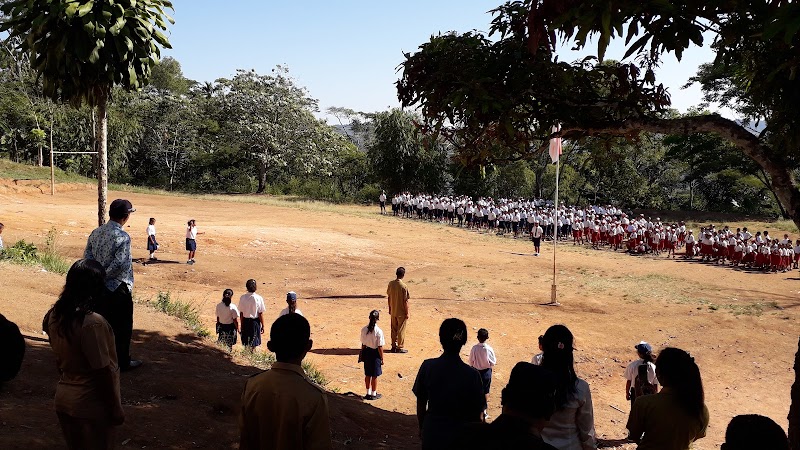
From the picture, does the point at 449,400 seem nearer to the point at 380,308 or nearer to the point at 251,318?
the point at 251,318

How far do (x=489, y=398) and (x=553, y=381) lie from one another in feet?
26.2

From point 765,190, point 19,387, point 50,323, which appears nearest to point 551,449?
point 50,323

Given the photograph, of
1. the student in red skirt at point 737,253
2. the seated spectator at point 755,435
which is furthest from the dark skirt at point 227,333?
the student in red skirt at point 737,253

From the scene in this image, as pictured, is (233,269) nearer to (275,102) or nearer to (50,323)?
(50,323)

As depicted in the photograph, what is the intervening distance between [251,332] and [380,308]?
5661 mm

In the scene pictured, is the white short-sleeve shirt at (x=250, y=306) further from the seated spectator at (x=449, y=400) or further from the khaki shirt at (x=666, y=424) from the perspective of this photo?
the khaki shirt at (x=666, y=424)

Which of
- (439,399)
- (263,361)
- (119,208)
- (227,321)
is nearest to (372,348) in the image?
(263,361)

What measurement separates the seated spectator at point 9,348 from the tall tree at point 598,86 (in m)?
4.25

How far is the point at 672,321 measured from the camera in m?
16.2

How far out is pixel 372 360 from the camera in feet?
33.0

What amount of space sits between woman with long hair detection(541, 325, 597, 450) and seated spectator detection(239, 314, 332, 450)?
1.58 meters

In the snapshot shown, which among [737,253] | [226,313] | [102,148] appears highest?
[102,148]

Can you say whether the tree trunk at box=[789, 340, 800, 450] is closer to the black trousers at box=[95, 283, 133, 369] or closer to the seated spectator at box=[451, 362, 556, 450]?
the seated spectator at box=[451, 362, 556, 450]

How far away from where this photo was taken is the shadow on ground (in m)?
5.30
